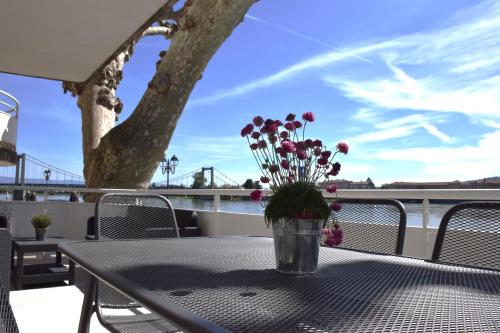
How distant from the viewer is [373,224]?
153 cm

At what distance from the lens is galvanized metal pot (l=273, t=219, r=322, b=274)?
3.11 feet

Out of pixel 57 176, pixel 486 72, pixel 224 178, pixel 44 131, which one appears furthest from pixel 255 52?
pixel 486 72

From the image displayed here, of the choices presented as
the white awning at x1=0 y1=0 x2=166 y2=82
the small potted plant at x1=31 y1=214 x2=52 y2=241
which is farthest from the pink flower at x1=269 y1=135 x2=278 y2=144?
the small potted plant at x1=31 y1=214 x2=52 y2=241

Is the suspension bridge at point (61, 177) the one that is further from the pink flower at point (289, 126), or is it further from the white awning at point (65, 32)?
the pink flower at point (289, 126)

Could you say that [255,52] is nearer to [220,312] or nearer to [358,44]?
[358,44]

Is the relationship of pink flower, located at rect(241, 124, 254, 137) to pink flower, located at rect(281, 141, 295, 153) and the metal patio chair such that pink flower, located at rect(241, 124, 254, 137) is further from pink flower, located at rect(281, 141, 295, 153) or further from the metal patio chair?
the metal patio chair

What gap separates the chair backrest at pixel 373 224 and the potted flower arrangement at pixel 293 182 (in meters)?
0.50

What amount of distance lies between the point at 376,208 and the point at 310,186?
67 cm

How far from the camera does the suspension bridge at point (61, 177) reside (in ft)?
50.8

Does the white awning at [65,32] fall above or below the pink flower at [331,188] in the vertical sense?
above

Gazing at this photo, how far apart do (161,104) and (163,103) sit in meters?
0.05

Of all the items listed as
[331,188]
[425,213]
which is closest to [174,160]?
[425,213]

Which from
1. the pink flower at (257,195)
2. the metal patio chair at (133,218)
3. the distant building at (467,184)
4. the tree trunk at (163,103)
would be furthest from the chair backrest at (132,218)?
the tree trunk at (163,103)

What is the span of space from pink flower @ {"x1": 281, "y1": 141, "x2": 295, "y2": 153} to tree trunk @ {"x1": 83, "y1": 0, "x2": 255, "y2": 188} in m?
8.53
